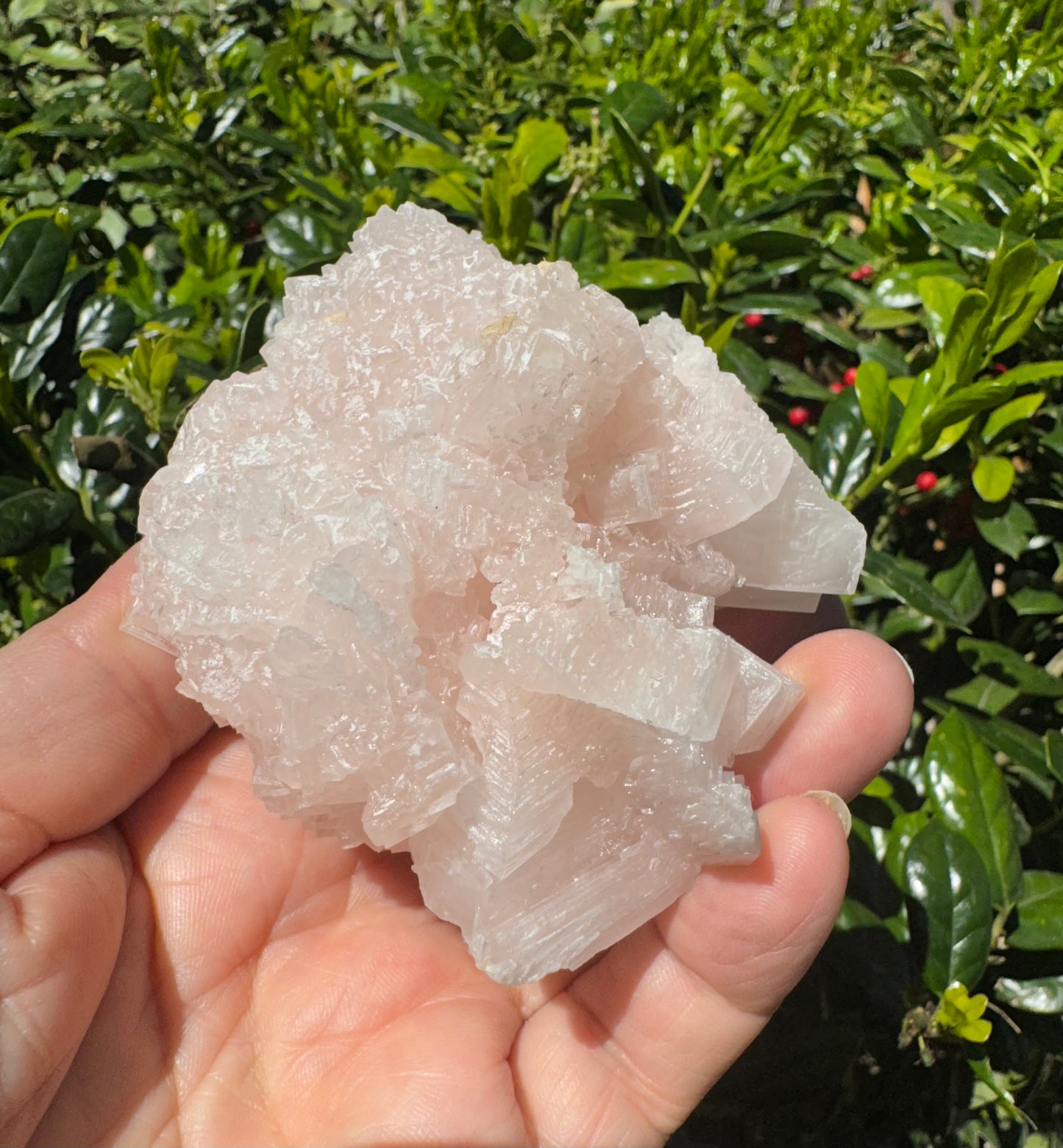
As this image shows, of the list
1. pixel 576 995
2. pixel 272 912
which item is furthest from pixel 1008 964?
pixel 272 912

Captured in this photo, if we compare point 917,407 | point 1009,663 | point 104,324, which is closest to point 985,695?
point 1009,663

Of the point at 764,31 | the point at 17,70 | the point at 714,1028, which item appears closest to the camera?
the point at 714,1028

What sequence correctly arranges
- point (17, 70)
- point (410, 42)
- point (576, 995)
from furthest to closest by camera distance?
1. point (410, 42)
2. point (17, 70)
3. point (576, 995)

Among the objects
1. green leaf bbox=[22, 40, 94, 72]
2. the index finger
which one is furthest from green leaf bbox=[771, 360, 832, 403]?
green leaf bbox=[22, 40, 94, 72]

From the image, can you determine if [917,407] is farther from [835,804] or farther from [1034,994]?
[1034,994]

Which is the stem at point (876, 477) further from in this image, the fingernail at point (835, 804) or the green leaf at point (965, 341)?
the fingernail at point (835, 804)

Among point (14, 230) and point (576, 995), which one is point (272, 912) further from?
point (14, 230)

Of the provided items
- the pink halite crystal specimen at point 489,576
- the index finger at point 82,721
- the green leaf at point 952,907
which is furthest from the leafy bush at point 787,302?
the pink halite crystal specimen at point 489,576
